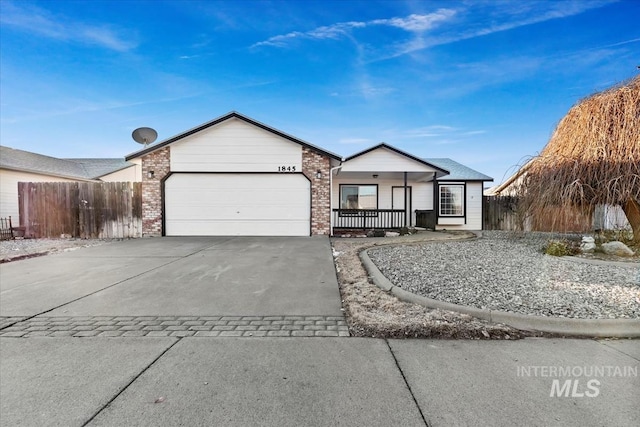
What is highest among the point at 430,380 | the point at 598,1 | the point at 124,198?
the point at 598,1

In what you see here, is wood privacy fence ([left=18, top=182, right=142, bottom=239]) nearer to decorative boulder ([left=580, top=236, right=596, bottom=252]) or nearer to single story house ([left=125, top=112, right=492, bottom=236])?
single story house ([left=125, top=112, right=492, bottom=236])

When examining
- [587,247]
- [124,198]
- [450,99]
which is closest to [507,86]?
[450,99]

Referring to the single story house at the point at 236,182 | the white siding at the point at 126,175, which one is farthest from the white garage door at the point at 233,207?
the white siding at the point at 126,175

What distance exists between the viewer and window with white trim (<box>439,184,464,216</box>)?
54.4ft

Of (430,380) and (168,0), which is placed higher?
(168,0)

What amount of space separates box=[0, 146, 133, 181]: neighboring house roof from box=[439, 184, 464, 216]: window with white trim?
2095 cm

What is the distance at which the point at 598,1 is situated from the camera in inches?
334

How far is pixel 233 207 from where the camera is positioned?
12750 millimetres

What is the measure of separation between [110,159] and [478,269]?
30.8 metres

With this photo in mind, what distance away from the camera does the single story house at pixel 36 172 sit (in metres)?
14.6

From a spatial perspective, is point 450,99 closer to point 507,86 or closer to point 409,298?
point 507,86

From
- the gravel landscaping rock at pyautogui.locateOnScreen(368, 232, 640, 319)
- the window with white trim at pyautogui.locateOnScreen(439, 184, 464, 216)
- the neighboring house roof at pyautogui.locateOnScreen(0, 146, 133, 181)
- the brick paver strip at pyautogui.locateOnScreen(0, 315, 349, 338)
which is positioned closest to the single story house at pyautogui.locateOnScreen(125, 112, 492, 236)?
the gravel landscaping rock at pyautogui.locateOnScreen(368, 232, 640, 319)

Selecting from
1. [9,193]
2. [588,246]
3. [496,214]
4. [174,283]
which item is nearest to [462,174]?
[496,214]

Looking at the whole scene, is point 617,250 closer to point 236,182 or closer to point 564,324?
point 564,324
